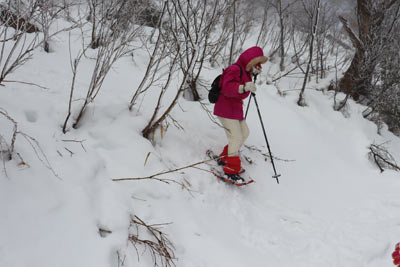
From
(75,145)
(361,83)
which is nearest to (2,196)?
(75,145)

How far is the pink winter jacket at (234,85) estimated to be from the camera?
285cm

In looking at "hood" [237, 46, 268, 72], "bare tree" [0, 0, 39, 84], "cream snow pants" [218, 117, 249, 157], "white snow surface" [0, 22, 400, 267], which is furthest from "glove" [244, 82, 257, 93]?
"bare tree" [0, 0, 39, 84]

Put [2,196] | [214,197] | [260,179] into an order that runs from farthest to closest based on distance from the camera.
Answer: [260,179], [214,197], [2,196]

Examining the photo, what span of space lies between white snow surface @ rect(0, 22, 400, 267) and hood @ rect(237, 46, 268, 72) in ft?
3.40

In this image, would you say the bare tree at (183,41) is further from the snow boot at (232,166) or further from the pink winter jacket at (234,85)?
the snow boot at (232,166)

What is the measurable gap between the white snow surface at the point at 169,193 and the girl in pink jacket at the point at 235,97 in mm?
287

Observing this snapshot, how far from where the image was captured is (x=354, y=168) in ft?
13.8

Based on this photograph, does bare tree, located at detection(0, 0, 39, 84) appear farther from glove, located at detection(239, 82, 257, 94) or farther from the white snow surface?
glove, located at detection(239, 82, 257, 94)

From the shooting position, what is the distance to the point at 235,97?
2971 mm

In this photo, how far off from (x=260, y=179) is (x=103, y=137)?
1902 millimetres

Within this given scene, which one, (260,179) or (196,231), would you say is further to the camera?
(260,179)

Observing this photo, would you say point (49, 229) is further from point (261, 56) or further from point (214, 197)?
point (261, 56)

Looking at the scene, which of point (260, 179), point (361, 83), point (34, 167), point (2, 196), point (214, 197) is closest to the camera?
point (2, 196)

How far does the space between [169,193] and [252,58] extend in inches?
64.4
